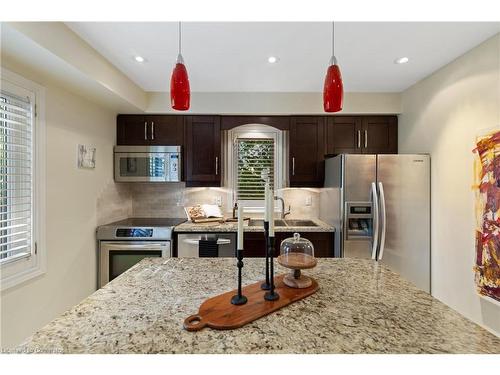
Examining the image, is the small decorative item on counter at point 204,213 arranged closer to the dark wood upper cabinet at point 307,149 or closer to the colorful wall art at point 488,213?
the dark wood upper cabinet at point 307,149

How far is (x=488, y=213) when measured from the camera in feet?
5.55

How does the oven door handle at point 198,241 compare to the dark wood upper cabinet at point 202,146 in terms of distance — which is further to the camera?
the dark wood upper cabinet at point 202,146

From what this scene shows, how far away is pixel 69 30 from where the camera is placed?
1671mm

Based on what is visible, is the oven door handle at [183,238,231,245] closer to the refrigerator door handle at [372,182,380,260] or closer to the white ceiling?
the refrigerator door handle at [372,182,380,260]

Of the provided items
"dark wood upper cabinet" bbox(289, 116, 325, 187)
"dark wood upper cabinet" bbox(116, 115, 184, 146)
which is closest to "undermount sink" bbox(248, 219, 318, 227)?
"dark wood upper cabinet" bbox(289, 116, 325, 187)

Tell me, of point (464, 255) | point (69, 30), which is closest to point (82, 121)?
point (69, 30)

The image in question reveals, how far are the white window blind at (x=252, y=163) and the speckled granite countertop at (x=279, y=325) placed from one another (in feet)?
6.69

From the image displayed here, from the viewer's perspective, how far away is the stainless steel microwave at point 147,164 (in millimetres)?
2867

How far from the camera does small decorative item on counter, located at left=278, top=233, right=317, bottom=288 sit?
1054 millimetres

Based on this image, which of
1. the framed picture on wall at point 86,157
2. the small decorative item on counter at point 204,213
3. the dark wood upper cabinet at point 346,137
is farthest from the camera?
the dark wood upper cabinet at point 346,137

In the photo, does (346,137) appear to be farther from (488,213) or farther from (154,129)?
(154,129)

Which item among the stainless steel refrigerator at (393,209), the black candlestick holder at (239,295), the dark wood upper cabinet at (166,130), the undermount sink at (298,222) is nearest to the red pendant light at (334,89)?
the black candlestick holder at (239,295)

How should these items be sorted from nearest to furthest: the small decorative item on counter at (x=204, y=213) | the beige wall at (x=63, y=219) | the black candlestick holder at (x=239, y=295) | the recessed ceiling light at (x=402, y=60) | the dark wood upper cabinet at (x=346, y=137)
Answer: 1. the black candlestick holder at (x=239, y=295)
2. the beige wall at (x=63, y=219)
3. the recessed ceiling light at (x=402, y=60)
4. the small decorative item on counter at (x=204, y=213)
5. the dark wood upper cabinet at (x=346, y=137)
